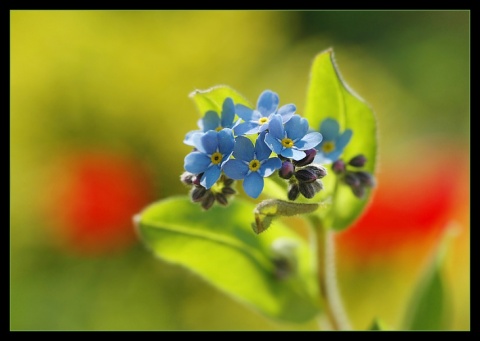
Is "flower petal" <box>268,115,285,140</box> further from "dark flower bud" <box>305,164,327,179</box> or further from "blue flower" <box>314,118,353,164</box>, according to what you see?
"blue flower" <box>314,118,353,164</box>

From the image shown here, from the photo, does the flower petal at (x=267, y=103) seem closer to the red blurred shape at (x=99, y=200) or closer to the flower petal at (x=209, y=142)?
the flower petal at (x=209, y=142)

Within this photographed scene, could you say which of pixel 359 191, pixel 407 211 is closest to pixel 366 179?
pixel 359 191

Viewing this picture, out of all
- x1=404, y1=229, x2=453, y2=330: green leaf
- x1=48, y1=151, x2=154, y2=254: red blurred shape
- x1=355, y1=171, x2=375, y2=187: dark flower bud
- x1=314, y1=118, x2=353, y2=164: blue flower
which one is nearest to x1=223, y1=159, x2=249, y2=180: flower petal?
x1=314, y1=118, x2=353, y2=164: blue flower

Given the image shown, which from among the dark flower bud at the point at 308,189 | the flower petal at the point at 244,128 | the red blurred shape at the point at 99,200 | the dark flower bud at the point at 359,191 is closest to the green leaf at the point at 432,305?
the dark flower bud at the point at 359,191

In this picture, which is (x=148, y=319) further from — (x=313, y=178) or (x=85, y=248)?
(x=313, y=178)
